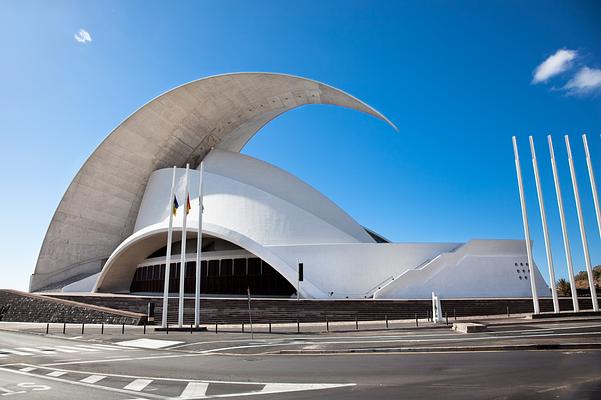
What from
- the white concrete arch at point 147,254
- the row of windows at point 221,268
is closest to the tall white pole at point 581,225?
the white concrete arch at point 147,254

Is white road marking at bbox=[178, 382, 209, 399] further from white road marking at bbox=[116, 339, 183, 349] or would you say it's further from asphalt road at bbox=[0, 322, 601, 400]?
white road marking at bbox=[116, 339, 183, 349]

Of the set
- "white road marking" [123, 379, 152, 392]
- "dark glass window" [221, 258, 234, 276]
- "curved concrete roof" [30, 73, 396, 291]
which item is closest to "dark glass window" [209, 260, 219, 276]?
"dark glass window" [221, 258, 234, 276]

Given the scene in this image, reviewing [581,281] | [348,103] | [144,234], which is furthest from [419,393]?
[581,281]

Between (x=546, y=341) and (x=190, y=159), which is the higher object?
(x=190, y=159)

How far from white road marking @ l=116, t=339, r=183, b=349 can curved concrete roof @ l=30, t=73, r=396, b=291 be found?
988 inches

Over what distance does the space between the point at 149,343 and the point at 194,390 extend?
8439 mm

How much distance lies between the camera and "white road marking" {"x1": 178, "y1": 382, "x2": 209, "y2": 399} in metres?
5.93

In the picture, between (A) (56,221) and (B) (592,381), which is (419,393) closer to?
(B) (592,381)

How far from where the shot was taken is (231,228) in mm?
31062

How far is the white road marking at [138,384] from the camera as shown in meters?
6.59

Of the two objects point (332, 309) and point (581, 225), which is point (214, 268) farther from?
point (581, 225)

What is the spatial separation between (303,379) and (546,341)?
6.73m

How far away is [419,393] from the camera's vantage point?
220 inches

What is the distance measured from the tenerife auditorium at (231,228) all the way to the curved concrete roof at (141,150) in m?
0.09
